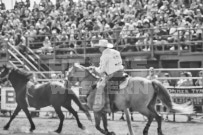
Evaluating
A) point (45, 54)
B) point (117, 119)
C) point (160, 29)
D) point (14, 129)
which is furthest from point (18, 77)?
point (45, 54)

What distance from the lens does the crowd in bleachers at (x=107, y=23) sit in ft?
60.7

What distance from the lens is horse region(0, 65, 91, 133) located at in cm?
1361

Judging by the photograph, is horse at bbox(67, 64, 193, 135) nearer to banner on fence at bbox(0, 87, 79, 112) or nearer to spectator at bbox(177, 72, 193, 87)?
spectator at bbox(177, 72, 193, 87)

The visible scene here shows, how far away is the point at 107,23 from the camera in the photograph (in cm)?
2097

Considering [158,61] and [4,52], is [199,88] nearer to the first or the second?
[158,61]

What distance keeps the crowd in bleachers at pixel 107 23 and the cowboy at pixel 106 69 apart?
6.66m

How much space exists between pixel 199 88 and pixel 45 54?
30.5 ft

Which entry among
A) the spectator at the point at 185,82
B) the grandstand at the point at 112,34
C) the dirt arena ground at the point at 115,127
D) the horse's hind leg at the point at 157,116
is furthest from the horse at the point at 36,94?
the grandstand at the point at 112,34

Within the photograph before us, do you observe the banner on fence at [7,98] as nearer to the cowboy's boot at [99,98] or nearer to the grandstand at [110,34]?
the grandstand at [110,34]

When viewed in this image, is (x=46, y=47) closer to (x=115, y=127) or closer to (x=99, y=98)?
(x=115, y=127)

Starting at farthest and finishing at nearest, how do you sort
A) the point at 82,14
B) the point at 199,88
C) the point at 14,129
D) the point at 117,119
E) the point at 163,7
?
1. the point at 82,14
2. the point at 163,7
3. the point at 117,119
4. the point at 199,88
5. the point at 14,129

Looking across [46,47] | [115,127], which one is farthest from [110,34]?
[115,127]

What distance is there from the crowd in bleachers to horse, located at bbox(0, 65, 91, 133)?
18.8 ft

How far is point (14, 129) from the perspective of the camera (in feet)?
45.6
